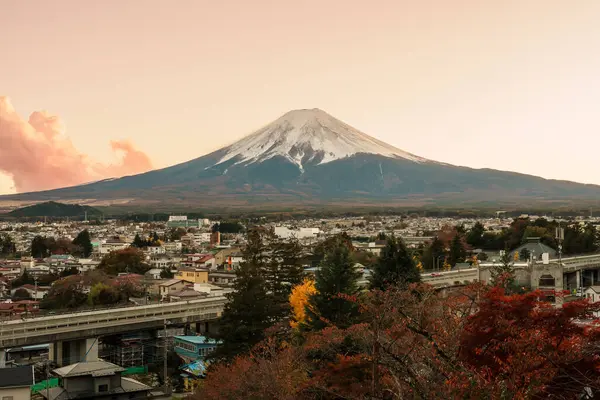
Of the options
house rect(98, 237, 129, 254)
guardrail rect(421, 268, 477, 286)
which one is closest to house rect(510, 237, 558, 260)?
guardrail rect(421, 268, 477, 286)

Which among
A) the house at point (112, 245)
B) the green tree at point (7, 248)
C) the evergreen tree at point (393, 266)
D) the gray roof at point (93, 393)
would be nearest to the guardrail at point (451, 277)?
the evergreen tree at point (393, 266)

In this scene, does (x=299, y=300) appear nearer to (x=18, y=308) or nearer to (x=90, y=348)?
(x=90, y=348)

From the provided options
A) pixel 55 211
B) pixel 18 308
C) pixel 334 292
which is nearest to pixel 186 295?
pixel 18 308

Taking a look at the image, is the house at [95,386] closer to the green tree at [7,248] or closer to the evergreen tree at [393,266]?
the evergreen tree at [393,266]

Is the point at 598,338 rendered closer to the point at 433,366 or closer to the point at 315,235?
the point at 433,366

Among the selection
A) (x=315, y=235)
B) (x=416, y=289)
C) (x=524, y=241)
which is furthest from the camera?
(x=315, y=235)

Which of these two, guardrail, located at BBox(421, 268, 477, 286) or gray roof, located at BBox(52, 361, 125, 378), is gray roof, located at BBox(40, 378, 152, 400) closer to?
gray roof, located at BBox(52, 361, 125, 378)

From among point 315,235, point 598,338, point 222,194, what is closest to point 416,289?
Answer: point 598,338
